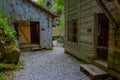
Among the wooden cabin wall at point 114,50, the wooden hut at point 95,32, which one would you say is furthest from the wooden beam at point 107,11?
the wooden cabin wall at point 114,50

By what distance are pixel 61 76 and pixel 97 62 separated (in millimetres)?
1562

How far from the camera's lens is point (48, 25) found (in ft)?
41.8

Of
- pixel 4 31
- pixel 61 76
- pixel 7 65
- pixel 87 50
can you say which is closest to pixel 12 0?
pixel 4 31

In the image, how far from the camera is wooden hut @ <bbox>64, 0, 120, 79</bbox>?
490cm

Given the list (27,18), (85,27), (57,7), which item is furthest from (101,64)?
(57,7)

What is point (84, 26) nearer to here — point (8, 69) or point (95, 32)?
point (95, 32)

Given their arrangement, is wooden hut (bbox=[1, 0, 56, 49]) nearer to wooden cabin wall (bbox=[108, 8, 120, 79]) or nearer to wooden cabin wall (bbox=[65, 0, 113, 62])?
wooden cabin wall (bbox=[65, 0, 113, 62])

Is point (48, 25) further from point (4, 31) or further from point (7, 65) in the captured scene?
point (7, 65)

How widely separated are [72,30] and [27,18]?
409 centimetres

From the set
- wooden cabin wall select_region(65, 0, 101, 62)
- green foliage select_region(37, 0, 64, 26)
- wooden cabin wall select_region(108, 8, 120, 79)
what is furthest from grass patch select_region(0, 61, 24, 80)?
green foliage select_region(37, 0, 64, 26)

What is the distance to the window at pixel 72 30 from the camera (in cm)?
912

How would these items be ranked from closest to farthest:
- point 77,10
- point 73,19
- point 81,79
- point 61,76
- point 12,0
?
point 81,79, point 61,76, point 77,10, point 73,19, point 12,0

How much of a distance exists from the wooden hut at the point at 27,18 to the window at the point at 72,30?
9.95 feet

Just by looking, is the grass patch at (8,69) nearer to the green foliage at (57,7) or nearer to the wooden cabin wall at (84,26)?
the wooden cabin wall at (84,26)
